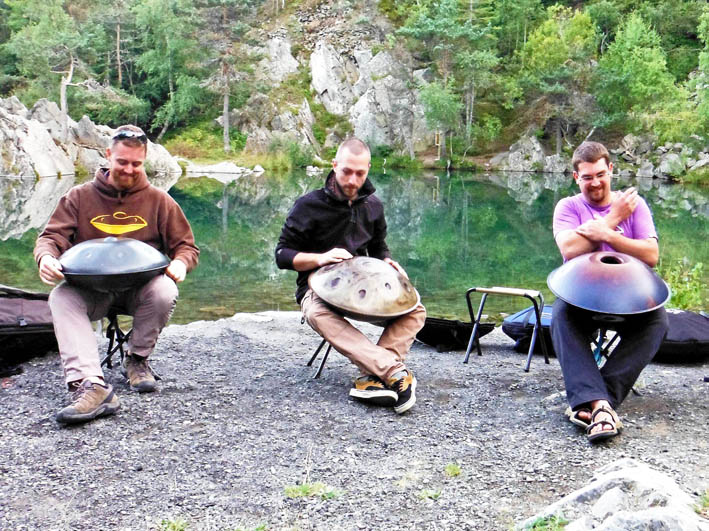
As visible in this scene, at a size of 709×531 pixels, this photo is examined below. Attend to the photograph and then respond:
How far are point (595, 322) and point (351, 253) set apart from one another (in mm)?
2042

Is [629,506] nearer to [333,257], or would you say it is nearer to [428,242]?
[333,257]

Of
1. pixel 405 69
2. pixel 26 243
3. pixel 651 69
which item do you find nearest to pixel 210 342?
pixel 26 243

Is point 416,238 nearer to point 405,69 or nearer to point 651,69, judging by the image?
point 651,69

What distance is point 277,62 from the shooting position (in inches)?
2474

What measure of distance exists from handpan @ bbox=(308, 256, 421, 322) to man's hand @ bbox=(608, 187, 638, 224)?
1614 mm

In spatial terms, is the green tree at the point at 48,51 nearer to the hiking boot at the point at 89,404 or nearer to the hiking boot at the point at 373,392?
the hiking boot at the point at 89,404

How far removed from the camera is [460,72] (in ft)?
186

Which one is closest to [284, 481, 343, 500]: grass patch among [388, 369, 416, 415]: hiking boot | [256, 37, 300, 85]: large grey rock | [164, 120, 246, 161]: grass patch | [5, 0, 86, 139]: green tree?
[388, 369, 416, 415]: hiking boot

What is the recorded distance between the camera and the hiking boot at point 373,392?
198 inches

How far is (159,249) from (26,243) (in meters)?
12.4

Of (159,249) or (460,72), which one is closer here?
(159,249)

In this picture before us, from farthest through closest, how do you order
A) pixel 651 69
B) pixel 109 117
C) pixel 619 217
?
pixel 109 117
pixel 651 69
pixel 619 217

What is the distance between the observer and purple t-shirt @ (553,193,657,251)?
505 centimetres

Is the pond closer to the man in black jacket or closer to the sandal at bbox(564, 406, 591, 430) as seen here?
the man in black jacket
